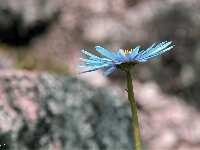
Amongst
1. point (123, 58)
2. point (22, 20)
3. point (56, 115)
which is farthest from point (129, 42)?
point (123, 58)

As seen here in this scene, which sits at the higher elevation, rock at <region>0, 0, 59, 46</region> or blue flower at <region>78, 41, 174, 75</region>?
rock at <region>0, 0, 59, 46</region>

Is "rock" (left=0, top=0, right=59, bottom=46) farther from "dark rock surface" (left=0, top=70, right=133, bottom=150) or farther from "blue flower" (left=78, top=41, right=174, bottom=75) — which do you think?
"blue flower" (left=78, top=41, right=174, bottom=75)

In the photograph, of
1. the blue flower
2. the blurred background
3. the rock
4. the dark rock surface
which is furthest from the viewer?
the rock

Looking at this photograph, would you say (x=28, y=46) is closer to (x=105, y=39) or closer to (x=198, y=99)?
(x=105, y=39)

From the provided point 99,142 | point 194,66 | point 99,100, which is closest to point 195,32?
point 194,66

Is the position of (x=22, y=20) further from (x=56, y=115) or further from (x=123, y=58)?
(x=123, y=58)

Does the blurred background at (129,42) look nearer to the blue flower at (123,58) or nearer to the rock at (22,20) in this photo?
the rock at (22,20)

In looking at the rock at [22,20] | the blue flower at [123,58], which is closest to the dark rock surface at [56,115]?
the blue flower at [123,58]

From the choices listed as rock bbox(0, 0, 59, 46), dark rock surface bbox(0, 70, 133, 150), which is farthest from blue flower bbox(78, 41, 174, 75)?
rock bbox(0, 0, 59, 46)
